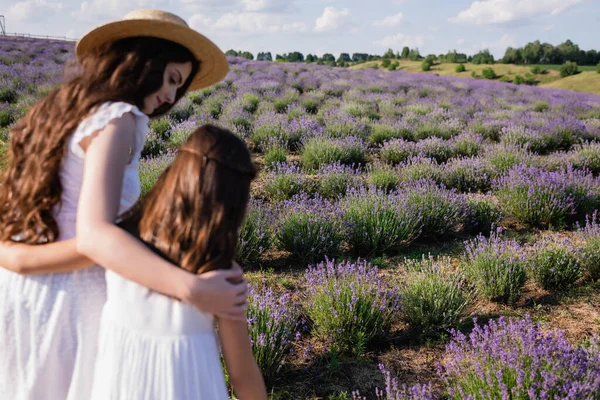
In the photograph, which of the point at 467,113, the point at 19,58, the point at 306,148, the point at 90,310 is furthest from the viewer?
the point at 19,58

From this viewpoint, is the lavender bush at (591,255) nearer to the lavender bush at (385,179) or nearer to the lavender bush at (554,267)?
the lavender bush at (554,267)

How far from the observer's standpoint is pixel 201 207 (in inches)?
44.9

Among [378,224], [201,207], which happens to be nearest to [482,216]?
[378,224]

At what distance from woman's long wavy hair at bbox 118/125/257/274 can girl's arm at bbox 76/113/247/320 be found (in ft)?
0.12

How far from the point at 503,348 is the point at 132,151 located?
2.13 meters

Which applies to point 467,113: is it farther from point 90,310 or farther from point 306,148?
point 90,310

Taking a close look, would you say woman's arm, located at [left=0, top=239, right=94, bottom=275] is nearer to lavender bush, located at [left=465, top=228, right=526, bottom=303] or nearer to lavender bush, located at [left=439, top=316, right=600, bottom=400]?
lavender bush, located at [left=439, top=316, right=600, bottom=400]

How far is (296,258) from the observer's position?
14.6 feet

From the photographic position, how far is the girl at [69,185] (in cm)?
133

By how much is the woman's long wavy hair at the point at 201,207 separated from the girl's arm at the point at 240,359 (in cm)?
16

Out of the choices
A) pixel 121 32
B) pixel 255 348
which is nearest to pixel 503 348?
pixel 255 348

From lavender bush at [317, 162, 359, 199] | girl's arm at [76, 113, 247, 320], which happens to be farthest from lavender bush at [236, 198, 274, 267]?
girl's arm at [76, 113, 247, 320]

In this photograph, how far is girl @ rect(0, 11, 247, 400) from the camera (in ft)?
4.35

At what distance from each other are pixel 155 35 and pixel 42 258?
0.73 m
